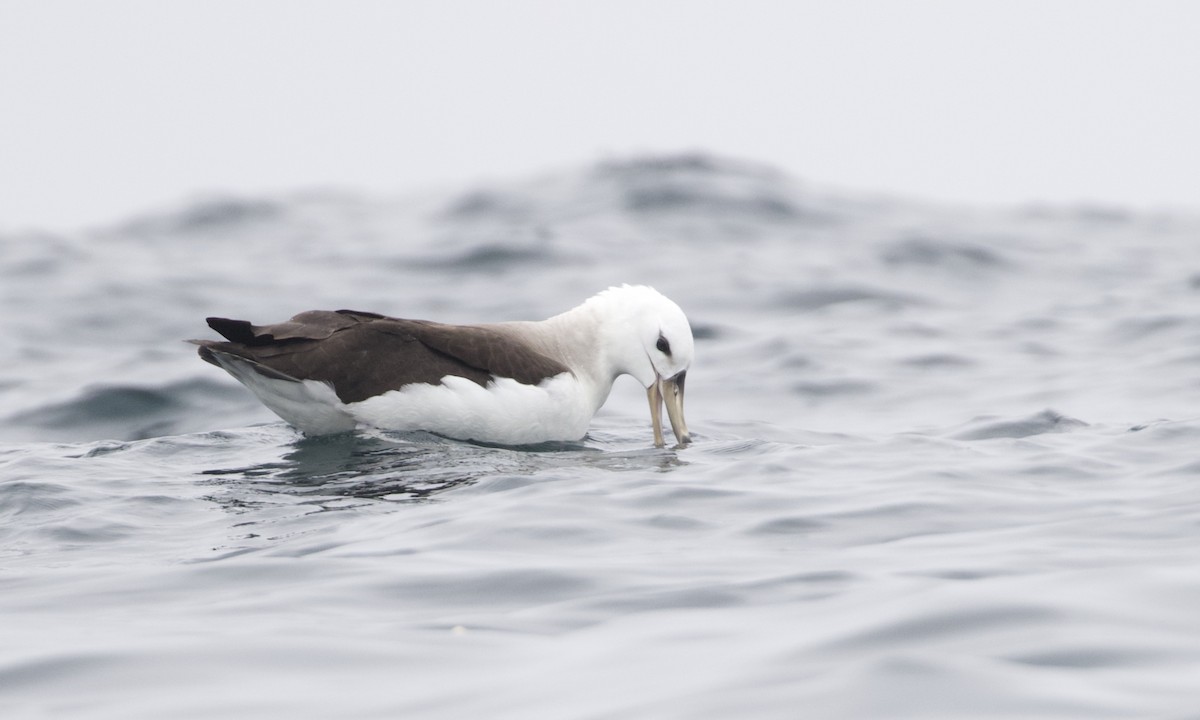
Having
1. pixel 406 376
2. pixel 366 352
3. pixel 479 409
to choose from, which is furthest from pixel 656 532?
pixel 366 352

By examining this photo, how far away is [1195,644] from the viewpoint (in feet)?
15.1

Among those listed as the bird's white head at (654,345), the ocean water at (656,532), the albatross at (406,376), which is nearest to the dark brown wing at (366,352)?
the albatross at (406,376)

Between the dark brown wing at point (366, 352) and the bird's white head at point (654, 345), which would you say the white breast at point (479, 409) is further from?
the bird's white head at point (654, 345)

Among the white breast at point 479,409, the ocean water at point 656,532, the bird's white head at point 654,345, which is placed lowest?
the ocean water at point 656,532

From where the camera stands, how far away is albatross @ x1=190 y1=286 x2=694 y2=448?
882cm

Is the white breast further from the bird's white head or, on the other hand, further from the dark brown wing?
the bird's white head

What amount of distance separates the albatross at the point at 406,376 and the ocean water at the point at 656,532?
196 mm

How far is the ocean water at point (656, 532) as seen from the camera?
4.46m

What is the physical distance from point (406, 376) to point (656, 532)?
8.90 feet

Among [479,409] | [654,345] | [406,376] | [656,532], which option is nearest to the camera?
[656,532]

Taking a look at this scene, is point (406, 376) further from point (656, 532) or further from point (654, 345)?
point (656, 532)

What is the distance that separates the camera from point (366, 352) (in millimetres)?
8938

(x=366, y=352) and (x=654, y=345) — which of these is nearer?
(x=366, y=352)

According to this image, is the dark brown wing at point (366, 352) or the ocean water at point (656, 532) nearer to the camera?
the ocean water at point (656, 532)
